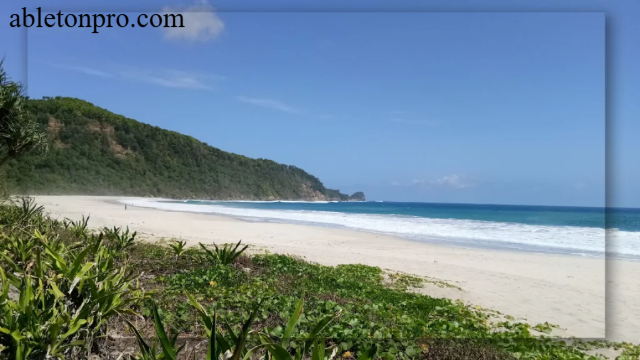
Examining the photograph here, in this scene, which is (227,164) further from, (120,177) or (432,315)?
(432,315)

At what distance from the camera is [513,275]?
8.22 m

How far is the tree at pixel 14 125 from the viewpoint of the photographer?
6992mm

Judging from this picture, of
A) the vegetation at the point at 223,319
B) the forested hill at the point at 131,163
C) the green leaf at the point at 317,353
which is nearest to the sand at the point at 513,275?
the vegetation at the point at 223,319

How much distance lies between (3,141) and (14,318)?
19.9 ft

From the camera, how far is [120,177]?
1332 inches

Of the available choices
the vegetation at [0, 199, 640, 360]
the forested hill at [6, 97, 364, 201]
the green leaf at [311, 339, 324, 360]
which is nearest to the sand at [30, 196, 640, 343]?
the vegetation at [0, 199, 640, 360]

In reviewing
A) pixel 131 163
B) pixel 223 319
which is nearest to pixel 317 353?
pixel 223 319

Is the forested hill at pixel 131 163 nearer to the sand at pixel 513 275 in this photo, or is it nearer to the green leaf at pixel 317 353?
the sand at pixel 513 275

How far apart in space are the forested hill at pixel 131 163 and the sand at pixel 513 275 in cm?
1823

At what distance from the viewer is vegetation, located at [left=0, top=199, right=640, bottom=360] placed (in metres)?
2.47

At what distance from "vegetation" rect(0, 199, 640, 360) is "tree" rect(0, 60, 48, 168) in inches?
111

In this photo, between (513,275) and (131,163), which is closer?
(513,275)

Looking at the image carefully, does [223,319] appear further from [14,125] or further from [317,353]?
[14,125]

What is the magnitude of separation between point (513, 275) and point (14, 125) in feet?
31.6
